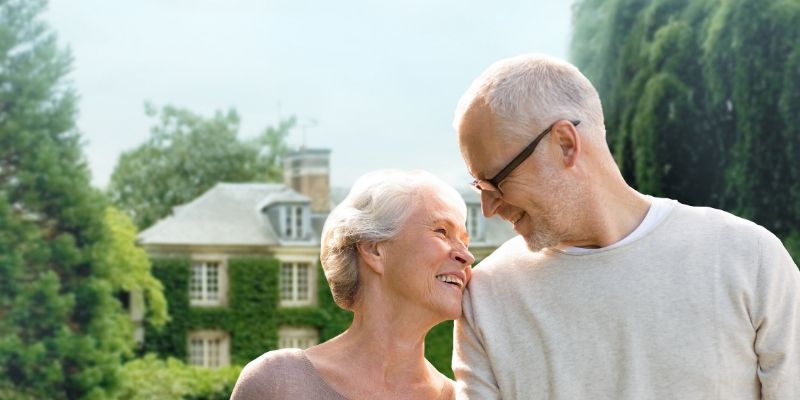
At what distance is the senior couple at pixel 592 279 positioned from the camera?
70.8 inches

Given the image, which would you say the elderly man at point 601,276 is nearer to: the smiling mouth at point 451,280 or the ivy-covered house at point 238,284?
the smiling mouth at point 451,280

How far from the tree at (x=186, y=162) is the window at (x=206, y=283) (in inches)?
279

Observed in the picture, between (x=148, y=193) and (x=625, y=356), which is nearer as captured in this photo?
(x=625, y=356)

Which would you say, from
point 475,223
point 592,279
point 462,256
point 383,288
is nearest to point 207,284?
point 475,223

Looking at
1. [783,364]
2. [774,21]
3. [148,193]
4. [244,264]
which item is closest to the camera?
→ [783,364]

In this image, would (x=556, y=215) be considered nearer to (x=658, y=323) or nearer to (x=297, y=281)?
(x=658, y=323)

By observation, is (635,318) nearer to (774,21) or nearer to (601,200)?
(601,200)

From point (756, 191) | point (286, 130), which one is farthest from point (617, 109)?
point (286, 130)

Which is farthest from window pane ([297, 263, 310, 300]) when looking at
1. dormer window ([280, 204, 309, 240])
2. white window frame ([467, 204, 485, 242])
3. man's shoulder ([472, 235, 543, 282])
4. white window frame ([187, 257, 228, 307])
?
man's shoulder ([472, 235, 543, 282])

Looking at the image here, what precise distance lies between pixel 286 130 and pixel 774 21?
16.6m

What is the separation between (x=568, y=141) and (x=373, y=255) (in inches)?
20.5

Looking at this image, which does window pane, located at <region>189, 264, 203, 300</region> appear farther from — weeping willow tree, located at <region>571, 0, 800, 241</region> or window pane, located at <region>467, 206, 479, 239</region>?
weeping willow tree, located at <region>571, 0, 800, 241</region>

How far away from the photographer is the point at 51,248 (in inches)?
760

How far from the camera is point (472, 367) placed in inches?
75.3
